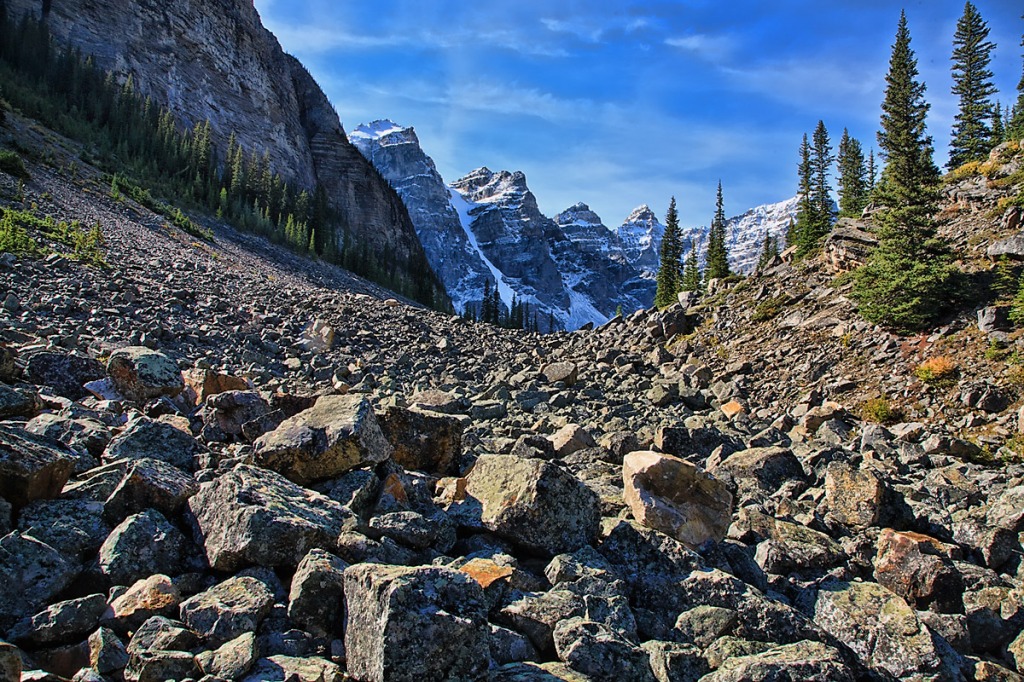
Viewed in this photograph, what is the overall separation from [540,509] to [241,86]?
119 metres

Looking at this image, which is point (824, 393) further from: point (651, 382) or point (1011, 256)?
point (1011, 256)

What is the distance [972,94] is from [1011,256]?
170ft

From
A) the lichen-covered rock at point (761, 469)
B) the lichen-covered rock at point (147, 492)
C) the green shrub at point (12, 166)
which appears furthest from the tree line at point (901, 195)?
the green shrub at point (12, 166)

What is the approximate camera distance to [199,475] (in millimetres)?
5496

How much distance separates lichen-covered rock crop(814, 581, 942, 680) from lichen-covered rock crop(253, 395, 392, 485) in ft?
16.4

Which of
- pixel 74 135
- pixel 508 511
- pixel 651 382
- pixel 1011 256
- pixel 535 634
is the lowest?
pixel 535 634

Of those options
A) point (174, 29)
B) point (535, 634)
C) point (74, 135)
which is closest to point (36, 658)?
point (535, 634)

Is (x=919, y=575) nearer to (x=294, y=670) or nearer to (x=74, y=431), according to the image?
(x=294, y=670)

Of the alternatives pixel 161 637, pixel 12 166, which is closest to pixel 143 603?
pixel 161 637

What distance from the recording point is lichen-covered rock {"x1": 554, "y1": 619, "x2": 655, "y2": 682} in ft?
13.9

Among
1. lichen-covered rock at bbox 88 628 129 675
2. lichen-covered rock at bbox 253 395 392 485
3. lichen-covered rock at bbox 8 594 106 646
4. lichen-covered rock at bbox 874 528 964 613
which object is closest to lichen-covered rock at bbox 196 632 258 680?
lichen-covered rock at bbox 88 628 129 675

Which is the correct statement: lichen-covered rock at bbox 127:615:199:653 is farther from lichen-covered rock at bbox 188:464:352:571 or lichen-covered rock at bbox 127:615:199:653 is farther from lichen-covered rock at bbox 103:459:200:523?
lichen-covered rock at bbox 103:459:200:523

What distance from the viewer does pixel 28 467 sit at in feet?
14.8

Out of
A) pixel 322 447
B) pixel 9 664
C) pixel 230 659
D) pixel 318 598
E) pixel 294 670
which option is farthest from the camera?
pixel 322 447
